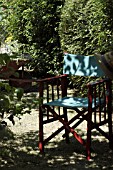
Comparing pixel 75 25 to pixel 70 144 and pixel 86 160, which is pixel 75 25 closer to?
pixel 70 144

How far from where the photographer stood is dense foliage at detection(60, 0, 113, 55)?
683 cm

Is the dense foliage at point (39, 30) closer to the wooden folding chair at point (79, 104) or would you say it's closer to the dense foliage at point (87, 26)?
the dense foliage at point (87, 26)

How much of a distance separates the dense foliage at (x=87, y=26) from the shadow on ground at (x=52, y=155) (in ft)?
6.75

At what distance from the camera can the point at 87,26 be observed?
7.49 meters

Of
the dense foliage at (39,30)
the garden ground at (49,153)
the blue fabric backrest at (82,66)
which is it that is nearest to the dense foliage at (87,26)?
the dense foliage at (39,30)

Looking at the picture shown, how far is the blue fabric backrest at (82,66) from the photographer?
510 centimetres

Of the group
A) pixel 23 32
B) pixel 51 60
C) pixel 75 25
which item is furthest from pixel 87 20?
pixel 23 32

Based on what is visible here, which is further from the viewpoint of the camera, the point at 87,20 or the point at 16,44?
the point at 16,44

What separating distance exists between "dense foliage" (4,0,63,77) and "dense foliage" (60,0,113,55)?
939 millimetres

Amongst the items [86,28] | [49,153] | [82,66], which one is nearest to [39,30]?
[86,28]

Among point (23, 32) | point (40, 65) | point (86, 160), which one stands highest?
point (23, 32)

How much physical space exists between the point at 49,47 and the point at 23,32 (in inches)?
37.8

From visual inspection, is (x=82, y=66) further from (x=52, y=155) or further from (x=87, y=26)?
(x=87, y=26)

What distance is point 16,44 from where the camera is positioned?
1036 cm
